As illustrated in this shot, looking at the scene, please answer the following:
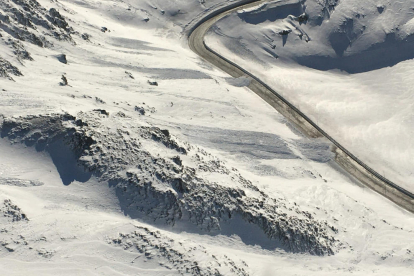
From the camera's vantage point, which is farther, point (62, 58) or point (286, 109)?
point (286, 109)

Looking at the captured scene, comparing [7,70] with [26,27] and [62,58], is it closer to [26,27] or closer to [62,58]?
[62,58]

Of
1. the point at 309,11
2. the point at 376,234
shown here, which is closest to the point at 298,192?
the point at 376,234

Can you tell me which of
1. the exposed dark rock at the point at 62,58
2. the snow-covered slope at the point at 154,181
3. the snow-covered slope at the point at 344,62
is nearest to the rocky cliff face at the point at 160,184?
the snow-covered slope at the point at 154,181

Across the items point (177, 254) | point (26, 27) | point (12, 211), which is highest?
point (26, 27)

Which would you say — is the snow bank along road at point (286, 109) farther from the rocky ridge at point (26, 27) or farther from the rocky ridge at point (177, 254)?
the rocky ridge at point (177, 254)

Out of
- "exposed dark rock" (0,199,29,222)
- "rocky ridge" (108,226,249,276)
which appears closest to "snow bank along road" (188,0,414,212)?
"rocky ridge" (108,226,249,276)

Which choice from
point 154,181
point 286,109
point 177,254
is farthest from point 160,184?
point 286,109
